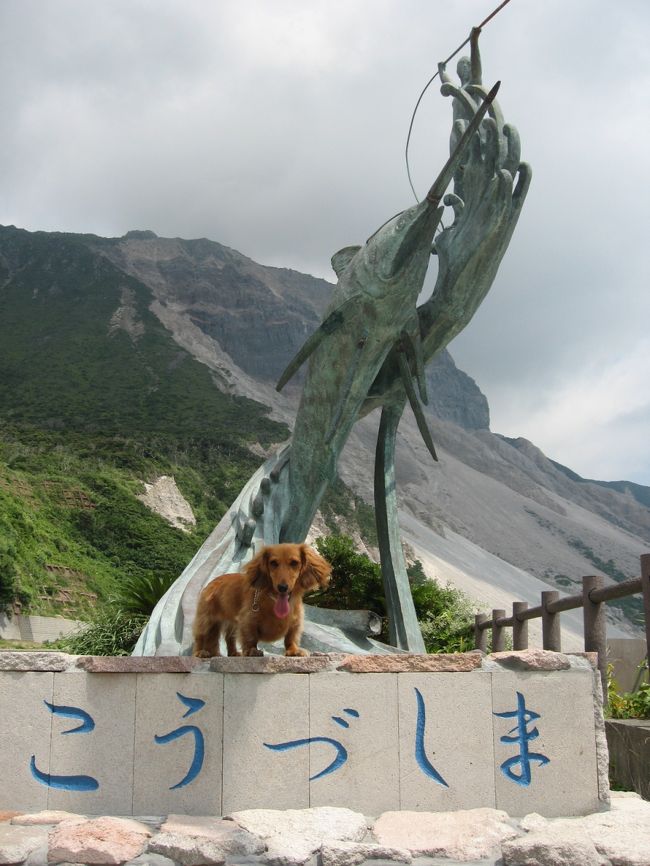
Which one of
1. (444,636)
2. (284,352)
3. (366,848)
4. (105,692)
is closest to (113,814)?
(105,692)

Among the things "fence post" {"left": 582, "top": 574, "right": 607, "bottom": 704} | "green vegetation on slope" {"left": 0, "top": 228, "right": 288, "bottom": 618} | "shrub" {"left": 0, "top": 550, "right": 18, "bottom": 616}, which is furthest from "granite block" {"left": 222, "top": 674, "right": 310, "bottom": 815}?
"shrub" {"left": 0, "top": 550, "right": 18, "bottom": 616}

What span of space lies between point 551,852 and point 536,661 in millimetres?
897

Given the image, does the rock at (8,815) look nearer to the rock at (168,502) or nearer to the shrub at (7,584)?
the shrub at (7,584)

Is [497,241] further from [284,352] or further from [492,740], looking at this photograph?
[284,352]

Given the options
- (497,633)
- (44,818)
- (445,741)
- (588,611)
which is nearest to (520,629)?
(497,633)

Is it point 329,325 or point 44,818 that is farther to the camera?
point 329,325

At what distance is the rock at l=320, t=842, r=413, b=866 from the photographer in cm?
338

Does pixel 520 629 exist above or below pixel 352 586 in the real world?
below

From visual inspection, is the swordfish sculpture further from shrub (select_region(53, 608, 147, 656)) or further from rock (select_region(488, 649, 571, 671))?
shrub (select_region(53, 608, 147, 656))

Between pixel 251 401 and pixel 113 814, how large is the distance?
48851 mm

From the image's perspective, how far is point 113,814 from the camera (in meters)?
3.81

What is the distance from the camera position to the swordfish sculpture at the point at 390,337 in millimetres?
6543

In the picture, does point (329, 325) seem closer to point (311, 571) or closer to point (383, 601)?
point (311, 571)

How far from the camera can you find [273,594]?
3.89 metres
